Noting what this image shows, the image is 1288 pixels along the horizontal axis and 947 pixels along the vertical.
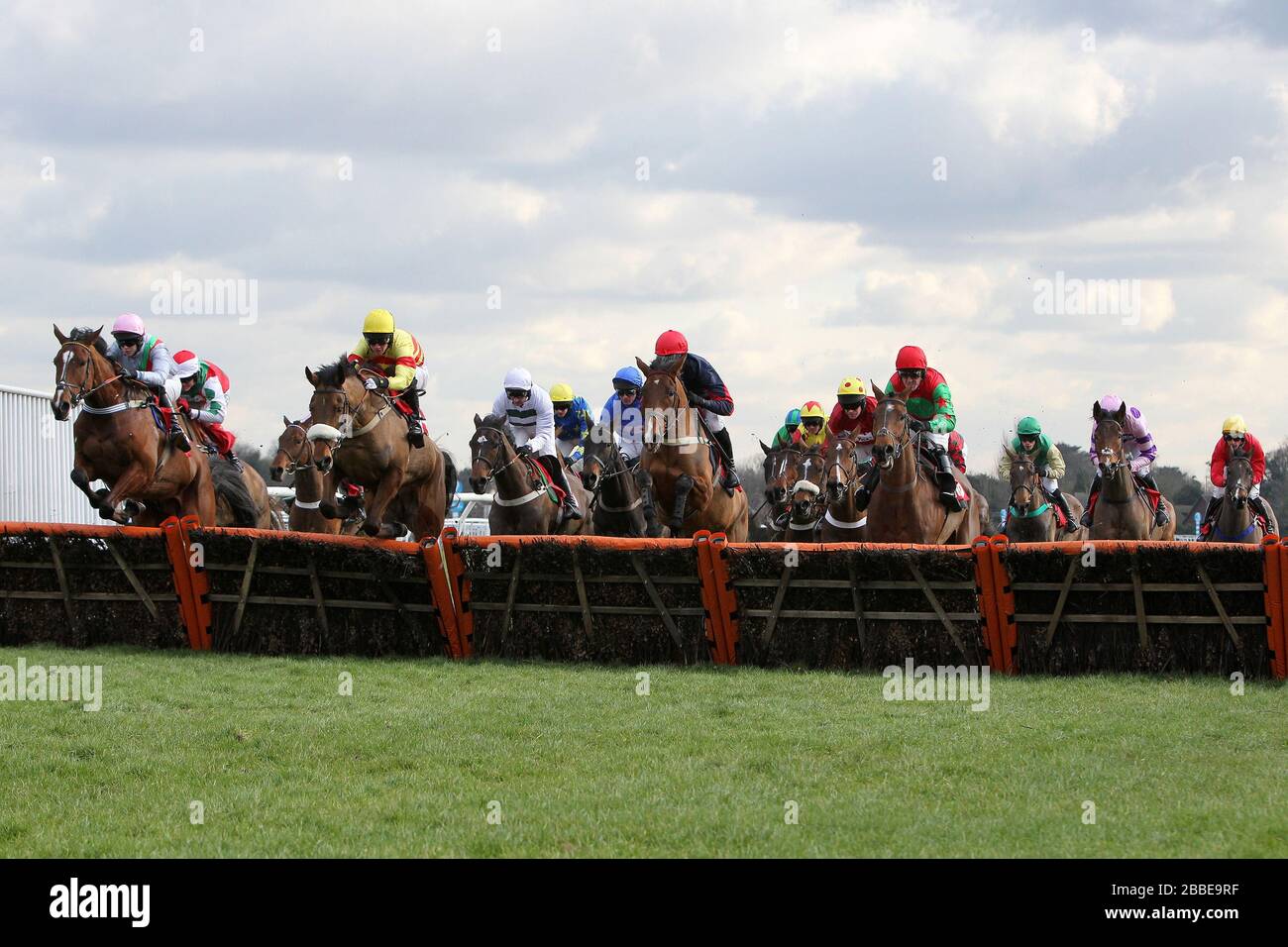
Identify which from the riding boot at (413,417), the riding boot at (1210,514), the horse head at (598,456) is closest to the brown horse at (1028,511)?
the riding boot at (1210,514)

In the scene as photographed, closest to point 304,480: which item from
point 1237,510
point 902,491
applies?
point 902,491

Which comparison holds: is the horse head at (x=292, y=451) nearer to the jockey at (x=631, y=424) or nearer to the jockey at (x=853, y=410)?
the jockey at (x=631, y=424)

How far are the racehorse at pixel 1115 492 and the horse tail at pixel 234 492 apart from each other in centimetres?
833

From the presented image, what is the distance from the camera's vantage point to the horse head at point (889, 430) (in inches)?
472

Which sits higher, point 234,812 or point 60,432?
point 60,432

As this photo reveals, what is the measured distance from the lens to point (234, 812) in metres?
6.29

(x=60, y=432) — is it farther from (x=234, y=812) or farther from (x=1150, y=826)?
(x=1150, y=826)

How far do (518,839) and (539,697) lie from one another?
11.3ft

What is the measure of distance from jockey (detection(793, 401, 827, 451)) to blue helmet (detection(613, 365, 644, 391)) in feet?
6.11

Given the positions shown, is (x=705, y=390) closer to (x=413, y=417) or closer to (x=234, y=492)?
(x=413, y=417)

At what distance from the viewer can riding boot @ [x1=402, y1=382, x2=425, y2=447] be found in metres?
13.4

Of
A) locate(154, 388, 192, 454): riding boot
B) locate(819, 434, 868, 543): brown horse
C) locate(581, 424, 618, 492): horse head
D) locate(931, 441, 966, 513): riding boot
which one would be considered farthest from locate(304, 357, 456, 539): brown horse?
locate(931, 441, 966, 513): riding boot

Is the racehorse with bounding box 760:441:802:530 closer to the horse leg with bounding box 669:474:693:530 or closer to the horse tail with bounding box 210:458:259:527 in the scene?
the horse leg with bounding box 669:474:693:530
